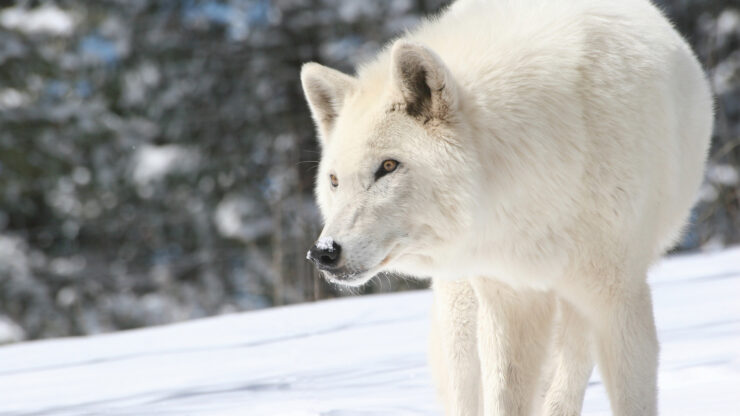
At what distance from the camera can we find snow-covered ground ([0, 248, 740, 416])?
3.46 metres

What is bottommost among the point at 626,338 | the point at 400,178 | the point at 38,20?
the point at 38,20

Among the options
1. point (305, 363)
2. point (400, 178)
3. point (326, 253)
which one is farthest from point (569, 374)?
point (305, 363)

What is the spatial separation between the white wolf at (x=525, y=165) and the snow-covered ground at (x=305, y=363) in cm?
82

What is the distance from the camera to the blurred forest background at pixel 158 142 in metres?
11.8

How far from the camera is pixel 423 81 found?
2.45 meters

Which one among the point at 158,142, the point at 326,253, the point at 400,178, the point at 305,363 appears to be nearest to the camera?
the point at 326,253

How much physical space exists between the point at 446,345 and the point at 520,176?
2.77 feet

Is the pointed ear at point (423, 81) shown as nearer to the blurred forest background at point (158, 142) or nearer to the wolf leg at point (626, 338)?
the wolf leg at point (626, 338)

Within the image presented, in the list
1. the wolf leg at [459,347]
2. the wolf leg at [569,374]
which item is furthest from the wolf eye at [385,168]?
the wolf leg at [569,374]

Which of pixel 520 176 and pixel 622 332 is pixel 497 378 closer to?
pixel 622 332

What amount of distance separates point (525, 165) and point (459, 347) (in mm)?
864

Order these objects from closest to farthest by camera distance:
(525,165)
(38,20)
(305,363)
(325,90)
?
(525,165), (325,90), (305,363), (38,20)

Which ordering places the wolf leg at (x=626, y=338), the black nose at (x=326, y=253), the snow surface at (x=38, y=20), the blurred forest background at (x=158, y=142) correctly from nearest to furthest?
1. the black nose at (x=326, y=253)
2. the wolf leg at (x=626, y=338)
3. the snow surface at (x=38, y=20)
4. the blurred forest background at (x=158, y=142)

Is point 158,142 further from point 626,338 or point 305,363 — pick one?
point 626,338
